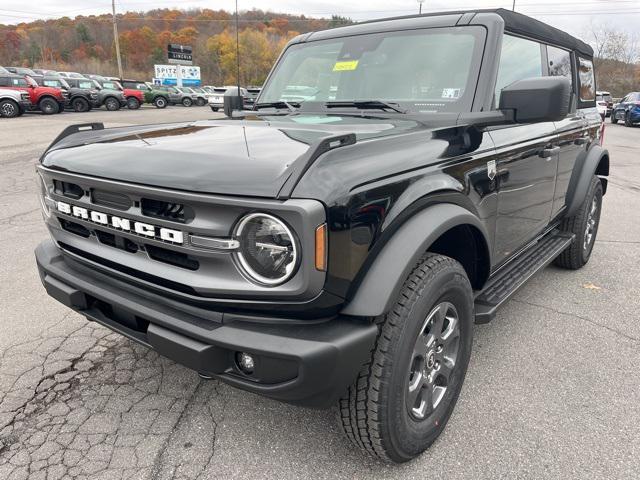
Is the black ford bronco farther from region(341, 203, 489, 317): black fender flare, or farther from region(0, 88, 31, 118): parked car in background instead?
region(0, 88, 31, 118): parked car in background

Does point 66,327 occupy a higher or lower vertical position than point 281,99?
lower

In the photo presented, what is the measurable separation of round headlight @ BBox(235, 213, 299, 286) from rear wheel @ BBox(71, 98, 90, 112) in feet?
88.5

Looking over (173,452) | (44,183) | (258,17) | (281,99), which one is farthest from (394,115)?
(258,17)

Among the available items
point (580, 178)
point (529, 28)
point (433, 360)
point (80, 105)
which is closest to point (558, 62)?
point (529, 28)

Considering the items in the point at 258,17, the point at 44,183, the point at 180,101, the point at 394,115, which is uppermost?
the point at 258,17

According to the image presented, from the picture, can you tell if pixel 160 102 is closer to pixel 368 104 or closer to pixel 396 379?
pixel 368 104

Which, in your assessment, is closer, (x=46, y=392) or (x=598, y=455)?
(x=598, y=455)

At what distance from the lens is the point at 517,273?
312cm

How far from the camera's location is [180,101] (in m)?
38.0

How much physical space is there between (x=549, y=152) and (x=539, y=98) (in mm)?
910

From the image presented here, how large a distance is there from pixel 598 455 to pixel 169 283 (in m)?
1.97

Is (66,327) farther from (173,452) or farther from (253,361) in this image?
(253,361)

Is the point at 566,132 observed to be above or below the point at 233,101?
below

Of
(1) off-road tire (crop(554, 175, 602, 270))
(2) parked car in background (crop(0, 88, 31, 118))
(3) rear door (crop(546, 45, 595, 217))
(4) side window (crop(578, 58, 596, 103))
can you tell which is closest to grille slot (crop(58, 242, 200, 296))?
(3) rear door (crop(546, 45, 595, 217))
